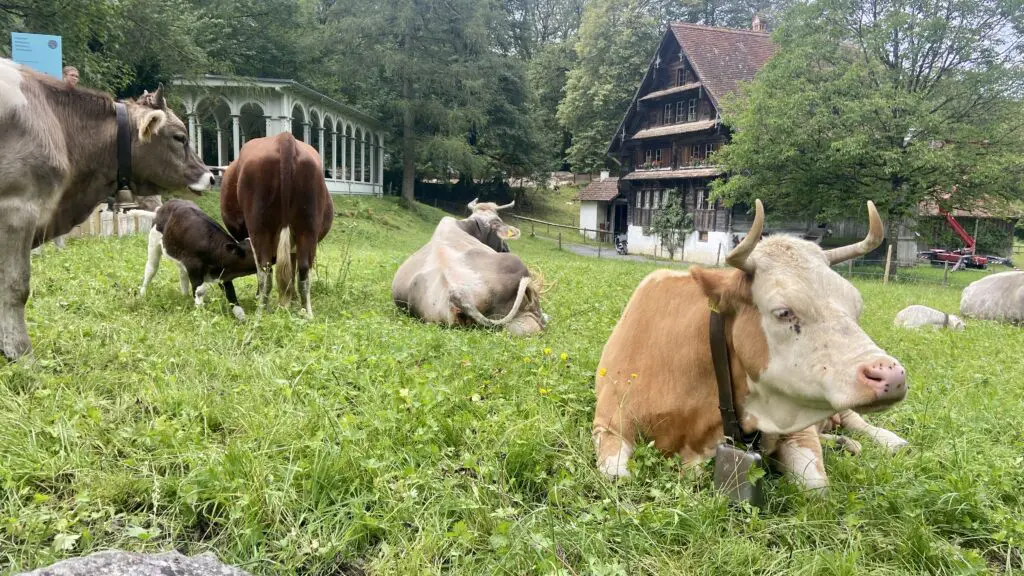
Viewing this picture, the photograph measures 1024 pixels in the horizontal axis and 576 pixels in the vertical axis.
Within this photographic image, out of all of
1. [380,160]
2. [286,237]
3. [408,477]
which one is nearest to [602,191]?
[380,160]

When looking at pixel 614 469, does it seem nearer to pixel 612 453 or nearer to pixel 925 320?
pixel 612 453

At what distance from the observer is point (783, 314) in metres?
2.70

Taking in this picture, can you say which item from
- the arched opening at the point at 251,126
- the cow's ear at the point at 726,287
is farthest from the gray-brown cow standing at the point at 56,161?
the arched opening at the point at 251,126

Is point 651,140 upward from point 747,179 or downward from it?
upward

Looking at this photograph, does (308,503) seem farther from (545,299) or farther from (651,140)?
(651,140)

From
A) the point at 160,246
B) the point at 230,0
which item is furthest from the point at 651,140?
the point at 160,246

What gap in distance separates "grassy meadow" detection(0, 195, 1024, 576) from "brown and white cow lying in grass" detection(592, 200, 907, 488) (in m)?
0.20

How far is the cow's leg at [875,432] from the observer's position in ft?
12.2

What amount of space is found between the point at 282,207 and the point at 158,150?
5.91 ft

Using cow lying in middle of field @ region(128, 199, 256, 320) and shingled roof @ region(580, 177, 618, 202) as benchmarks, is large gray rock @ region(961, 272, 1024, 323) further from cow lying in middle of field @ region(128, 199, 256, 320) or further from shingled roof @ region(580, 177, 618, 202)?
shingled roof @ region(580, 177, 618, 202)

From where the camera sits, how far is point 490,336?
19.9 ft

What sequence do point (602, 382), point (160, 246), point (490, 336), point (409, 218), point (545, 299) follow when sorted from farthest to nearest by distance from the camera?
point (409, 218)
point (545, 299)
point (160, 246)
point (490, 336)
point (602, 382)

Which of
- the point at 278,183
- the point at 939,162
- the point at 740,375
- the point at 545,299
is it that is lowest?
the point at 545,299

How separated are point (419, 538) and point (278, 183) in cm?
465
